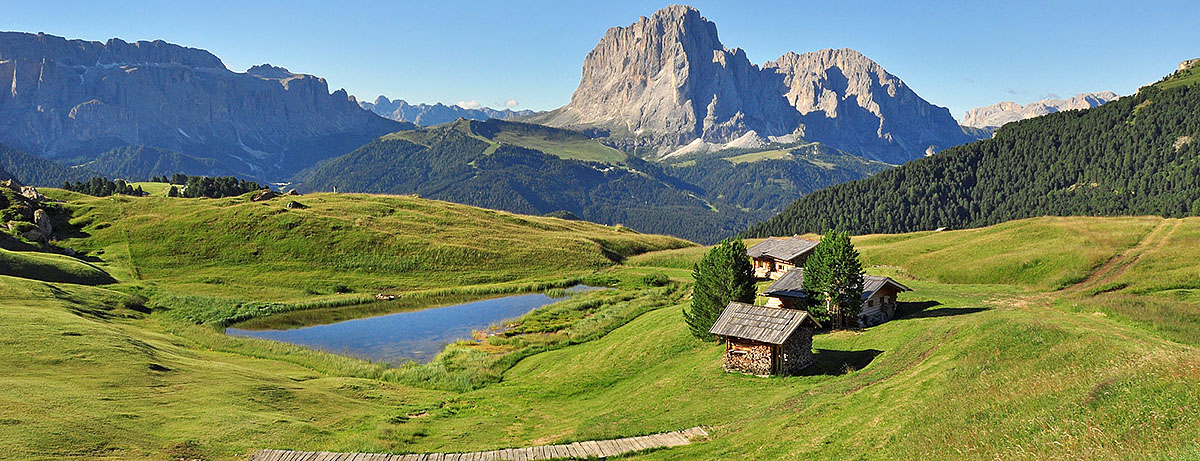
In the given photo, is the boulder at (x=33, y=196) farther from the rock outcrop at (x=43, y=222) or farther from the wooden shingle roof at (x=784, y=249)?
the wooden shingle roof at (x=784, y=249)

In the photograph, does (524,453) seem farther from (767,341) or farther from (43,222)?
(43,222)

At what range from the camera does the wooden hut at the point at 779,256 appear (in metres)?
84.6

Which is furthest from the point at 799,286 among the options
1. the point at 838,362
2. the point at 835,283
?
the point at 838,362

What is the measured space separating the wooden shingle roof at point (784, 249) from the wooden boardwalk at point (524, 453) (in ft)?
190

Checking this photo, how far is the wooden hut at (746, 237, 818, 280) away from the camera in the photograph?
84562 mm

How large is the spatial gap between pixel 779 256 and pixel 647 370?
41784 millimetres

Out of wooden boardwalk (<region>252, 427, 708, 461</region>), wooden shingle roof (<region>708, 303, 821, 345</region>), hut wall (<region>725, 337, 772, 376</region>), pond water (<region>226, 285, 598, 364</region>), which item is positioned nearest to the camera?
wooden boardwalk (<region>252, 427, 708, 461</region>)

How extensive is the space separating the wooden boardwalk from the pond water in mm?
36961

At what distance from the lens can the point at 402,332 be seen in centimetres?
8112

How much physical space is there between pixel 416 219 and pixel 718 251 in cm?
11408

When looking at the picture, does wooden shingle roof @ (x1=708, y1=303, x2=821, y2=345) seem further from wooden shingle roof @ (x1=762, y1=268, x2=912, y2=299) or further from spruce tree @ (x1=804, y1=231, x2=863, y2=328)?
wooden shingle roof @ (x1=762, y1=268, x2=912, y2=299)

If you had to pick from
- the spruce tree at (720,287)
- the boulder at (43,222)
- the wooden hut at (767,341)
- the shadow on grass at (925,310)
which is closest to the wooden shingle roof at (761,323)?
the wooden hut at (767,341)

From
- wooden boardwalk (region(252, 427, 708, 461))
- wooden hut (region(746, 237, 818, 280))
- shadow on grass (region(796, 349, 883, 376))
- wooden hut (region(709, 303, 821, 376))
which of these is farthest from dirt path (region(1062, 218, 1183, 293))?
wooden boardwalk (region(252, 427, 708, 461))

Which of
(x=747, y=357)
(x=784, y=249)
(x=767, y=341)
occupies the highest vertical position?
(x=784, y=249)
